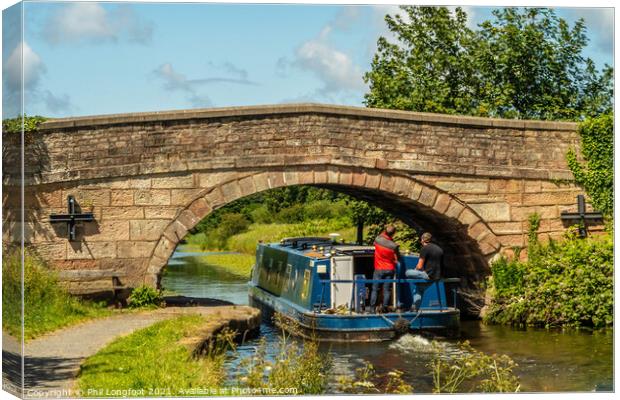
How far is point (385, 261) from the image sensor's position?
1369 cm

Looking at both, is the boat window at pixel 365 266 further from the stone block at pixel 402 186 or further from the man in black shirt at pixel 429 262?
the stone block at pixel 402 186

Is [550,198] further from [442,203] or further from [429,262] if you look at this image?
[429,262]

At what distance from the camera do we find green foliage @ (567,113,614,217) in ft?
48.0

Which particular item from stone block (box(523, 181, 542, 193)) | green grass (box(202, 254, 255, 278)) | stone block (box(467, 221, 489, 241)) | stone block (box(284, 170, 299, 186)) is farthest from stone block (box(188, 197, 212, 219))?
green grass (box(202, 254, 255, 278))

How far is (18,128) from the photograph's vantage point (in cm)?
837

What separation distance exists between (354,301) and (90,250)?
3.39m

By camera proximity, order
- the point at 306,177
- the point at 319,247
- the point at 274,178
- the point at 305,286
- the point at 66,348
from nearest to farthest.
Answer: the point at 66,348, the point at 274,178, the point at 306,177, the point at 305,286, the point at 319,247

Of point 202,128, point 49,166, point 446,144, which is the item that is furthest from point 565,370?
point 49,166

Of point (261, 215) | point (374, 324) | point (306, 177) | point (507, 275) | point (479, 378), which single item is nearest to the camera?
point (479, 378)


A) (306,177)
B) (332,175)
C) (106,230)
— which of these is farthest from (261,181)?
(106,230)

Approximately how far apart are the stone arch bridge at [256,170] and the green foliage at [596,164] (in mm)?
151

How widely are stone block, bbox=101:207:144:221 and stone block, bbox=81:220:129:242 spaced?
0.06 meters

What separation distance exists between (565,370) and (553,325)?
2998mm

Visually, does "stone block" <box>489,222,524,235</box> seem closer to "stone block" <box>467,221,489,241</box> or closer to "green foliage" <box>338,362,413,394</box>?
"stone block" <box>467,221,489,241</box>
